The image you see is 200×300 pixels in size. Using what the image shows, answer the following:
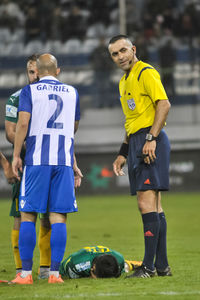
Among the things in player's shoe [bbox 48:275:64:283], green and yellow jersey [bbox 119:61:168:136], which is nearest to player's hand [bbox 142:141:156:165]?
green and yellow jersey [bbox 119:61:168:136]

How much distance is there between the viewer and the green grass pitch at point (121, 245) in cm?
466

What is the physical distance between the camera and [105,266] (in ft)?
17.9

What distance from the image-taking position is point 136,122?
561cm

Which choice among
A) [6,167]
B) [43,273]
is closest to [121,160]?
[43,273]

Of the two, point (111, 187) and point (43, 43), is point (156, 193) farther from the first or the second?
point (43, 43)

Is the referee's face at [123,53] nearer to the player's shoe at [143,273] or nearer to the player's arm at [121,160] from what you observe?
the player's arm at [121,160]

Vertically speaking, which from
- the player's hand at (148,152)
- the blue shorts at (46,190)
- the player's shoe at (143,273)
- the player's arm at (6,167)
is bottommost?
the player's shoe at (143,273)

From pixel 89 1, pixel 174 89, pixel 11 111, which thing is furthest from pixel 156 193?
pixel 89 1

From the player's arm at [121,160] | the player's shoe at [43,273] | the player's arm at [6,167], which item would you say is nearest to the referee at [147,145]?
the player's arm at [121,160]

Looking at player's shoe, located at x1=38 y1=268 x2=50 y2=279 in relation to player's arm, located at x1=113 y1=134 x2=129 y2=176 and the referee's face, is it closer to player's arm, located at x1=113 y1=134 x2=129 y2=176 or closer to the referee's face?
player's arm, located at x1=113 y1=134 x2=129 y2=176

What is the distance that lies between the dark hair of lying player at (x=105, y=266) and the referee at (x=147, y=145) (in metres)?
0.20

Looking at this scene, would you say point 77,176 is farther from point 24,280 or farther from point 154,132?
point 24,280

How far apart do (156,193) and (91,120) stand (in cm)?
1196

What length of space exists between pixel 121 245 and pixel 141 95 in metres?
3.24
